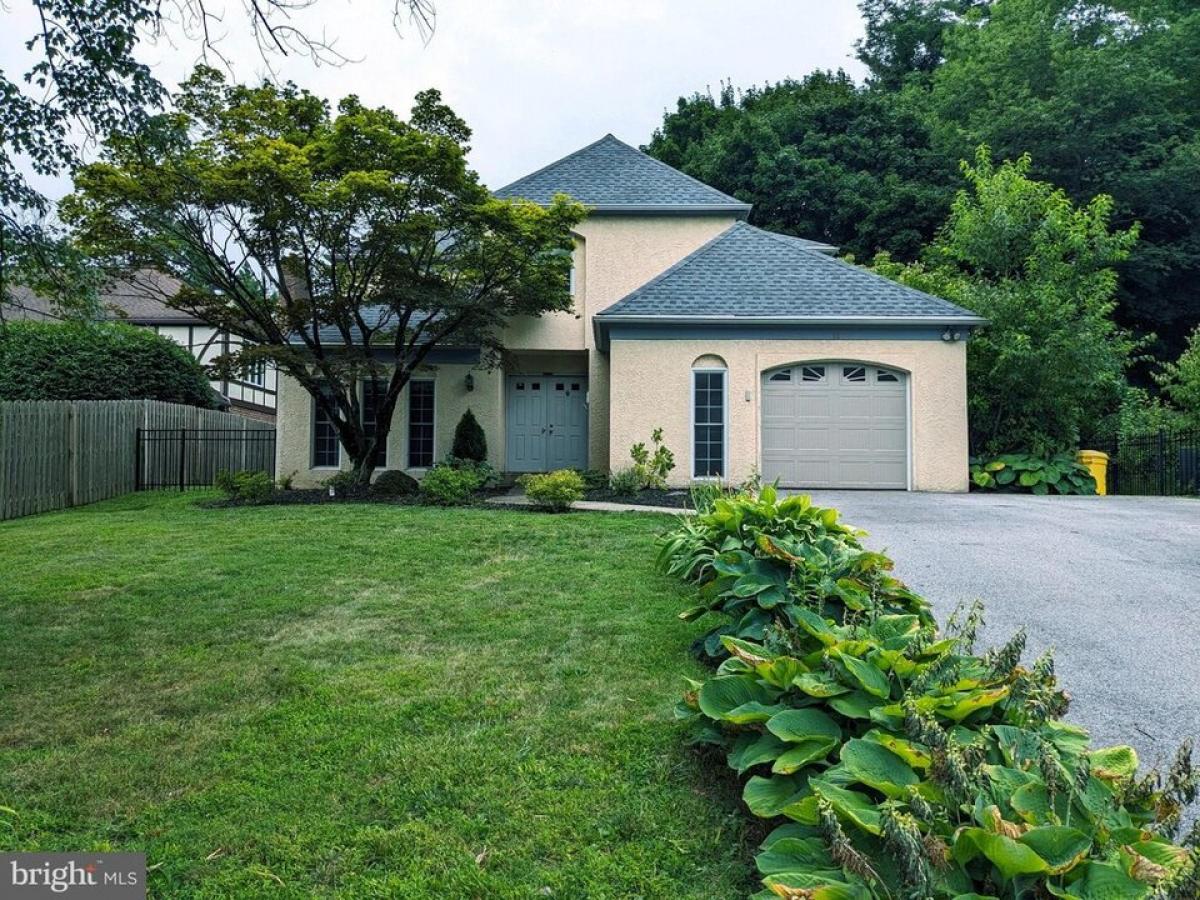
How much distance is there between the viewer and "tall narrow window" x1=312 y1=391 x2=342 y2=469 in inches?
571

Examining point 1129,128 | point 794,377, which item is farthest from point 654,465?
point 1129,128

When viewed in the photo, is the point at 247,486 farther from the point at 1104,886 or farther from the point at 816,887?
the point at 1104,886

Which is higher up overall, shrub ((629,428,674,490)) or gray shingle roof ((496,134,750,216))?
gray shingle roof ((496,134,750,216))

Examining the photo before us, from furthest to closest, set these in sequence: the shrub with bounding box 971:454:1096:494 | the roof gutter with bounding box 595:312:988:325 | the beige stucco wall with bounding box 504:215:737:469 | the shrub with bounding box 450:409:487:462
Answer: the beige stucco wall with bounding box 504:215:737:469, the shrub with bounding box 450:409:487:462, the shrub with bounding box 971:454:1096:494, the roof gutter with bounding box 595:312:988:325

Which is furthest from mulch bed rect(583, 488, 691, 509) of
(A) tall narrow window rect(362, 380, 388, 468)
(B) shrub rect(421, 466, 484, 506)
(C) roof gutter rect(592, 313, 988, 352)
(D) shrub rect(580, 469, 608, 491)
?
(A) tall narrow window rect(362, 380, 388, 468)

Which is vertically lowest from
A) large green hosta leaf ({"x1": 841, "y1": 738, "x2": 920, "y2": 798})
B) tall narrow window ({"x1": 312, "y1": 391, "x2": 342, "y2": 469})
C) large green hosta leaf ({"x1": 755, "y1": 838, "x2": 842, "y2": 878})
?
large green hosta leaf ({"x1": 755, "y1": 838, "x2": 842, "y2": 878})

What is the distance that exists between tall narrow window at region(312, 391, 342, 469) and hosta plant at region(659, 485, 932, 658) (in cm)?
1109

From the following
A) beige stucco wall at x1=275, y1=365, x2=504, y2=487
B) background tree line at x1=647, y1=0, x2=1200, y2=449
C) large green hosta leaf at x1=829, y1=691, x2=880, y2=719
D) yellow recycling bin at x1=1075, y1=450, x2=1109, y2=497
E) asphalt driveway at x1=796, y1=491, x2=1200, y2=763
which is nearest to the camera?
large green hosta leaf at x1=829, y1=691, x2=880, y2=719

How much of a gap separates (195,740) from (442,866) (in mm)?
1571

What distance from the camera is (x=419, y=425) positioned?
14.7 metres

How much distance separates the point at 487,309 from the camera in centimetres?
1220

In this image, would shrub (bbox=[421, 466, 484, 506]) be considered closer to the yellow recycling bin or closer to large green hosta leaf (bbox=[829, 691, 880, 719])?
large green hosta leaf (bbox=[829, 691, 880, 719])

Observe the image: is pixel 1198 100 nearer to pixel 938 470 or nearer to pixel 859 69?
pixel 859 69

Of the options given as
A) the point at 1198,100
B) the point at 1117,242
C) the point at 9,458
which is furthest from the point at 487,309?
the point at 1198,100
